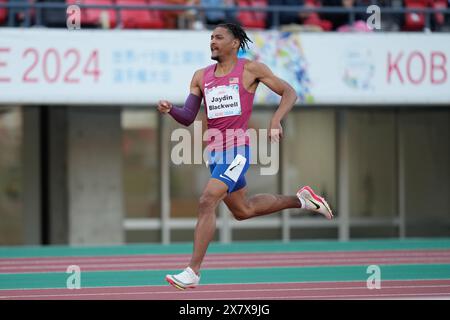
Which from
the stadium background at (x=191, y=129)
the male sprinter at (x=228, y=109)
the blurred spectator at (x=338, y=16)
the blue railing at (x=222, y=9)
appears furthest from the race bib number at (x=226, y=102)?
the blurred spectator at (x=338, y=16)

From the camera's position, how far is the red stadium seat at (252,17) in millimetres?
17016

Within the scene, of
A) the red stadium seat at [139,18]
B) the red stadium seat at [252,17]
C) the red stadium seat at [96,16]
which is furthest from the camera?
the red stadium seat at [252,17]

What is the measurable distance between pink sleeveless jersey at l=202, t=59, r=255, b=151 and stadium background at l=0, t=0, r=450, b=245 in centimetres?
747

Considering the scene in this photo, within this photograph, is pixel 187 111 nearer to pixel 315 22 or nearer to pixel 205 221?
pixel 205 221

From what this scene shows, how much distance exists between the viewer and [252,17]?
1719cm

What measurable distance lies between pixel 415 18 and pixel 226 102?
31.9 feet

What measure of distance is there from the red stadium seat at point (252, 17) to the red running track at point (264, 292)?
7960mm

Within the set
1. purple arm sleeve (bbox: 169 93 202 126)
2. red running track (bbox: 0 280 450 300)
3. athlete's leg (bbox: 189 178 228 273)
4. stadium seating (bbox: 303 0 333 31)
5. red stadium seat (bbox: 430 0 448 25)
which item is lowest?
red running track (bbox: 0 280 450 300)

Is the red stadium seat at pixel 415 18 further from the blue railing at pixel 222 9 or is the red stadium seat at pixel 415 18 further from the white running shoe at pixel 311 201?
the white running shoe at pixel 311 201

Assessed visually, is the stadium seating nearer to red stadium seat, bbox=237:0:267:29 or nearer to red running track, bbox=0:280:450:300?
red stadium seat, bbox=237:0:267:29

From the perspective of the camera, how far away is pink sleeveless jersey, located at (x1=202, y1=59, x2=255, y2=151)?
8.51 meters

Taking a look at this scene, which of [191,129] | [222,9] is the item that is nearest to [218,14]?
[222,9]

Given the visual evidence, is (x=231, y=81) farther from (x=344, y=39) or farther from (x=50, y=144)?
(x=50, y=144)

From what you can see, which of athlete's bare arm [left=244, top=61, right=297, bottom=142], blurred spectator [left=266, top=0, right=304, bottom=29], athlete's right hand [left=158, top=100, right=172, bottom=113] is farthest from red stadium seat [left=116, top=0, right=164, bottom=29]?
athlete's right hand [left=158, top=100, right=172, bottom=113]
